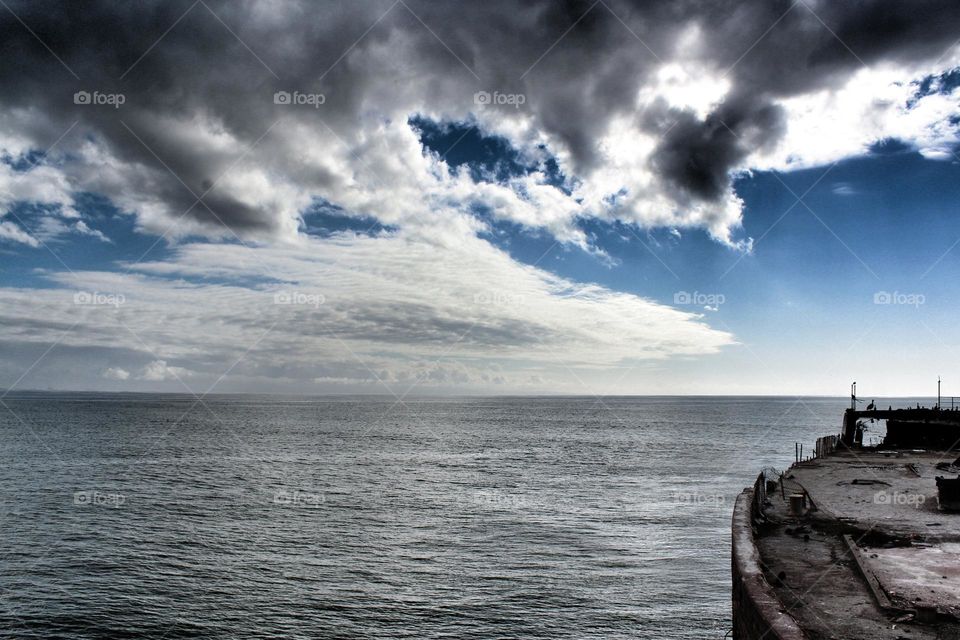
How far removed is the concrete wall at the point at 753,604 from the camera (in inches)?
394

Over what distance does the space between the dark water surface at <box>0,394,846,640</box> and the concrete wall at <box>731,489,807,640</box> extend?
895cm

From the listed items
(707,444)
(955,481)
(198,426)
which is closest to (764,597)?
(955,481)

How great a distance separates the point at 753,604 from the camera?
1121cm

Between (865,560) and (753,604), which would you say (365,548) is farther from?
(753,604)

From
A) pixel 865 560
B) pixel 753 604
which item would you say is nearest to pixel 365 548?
pixel 865 560

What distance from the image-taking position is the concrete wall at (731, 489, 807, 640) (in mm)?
10016

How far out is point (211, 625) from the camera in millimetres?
22844

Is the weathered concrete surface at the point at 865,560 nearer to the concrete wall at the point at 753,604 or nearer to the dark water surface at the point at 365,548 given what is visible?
the concrete wall at the point at 753,604

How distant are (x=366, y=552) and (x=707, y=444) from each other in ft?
246

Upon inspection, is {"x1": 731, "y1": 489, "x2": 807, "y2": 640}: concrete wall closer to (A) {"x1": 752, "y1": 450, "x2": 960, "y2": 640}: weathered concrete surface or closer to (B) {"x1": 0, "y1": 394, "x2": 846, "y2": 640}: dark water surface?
(A) {"x1": 752, "y1": 450, "x2": 960, "y2": 640}: weathered concrete surface

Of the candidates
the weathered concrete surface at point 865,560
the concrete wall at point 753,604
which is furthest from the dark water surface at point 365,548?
the concrete wall at point 753,604

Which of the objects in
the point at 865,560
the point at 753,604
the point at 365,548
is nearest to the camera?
the point at 753,604

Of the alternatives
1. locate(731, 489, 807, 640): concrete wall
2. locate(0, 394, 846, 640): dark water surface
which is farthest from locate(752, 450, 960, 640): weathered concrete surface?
locate(0, 394, 846, 640): dark water surface

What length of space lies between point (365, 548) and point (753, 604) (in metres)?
25.2
